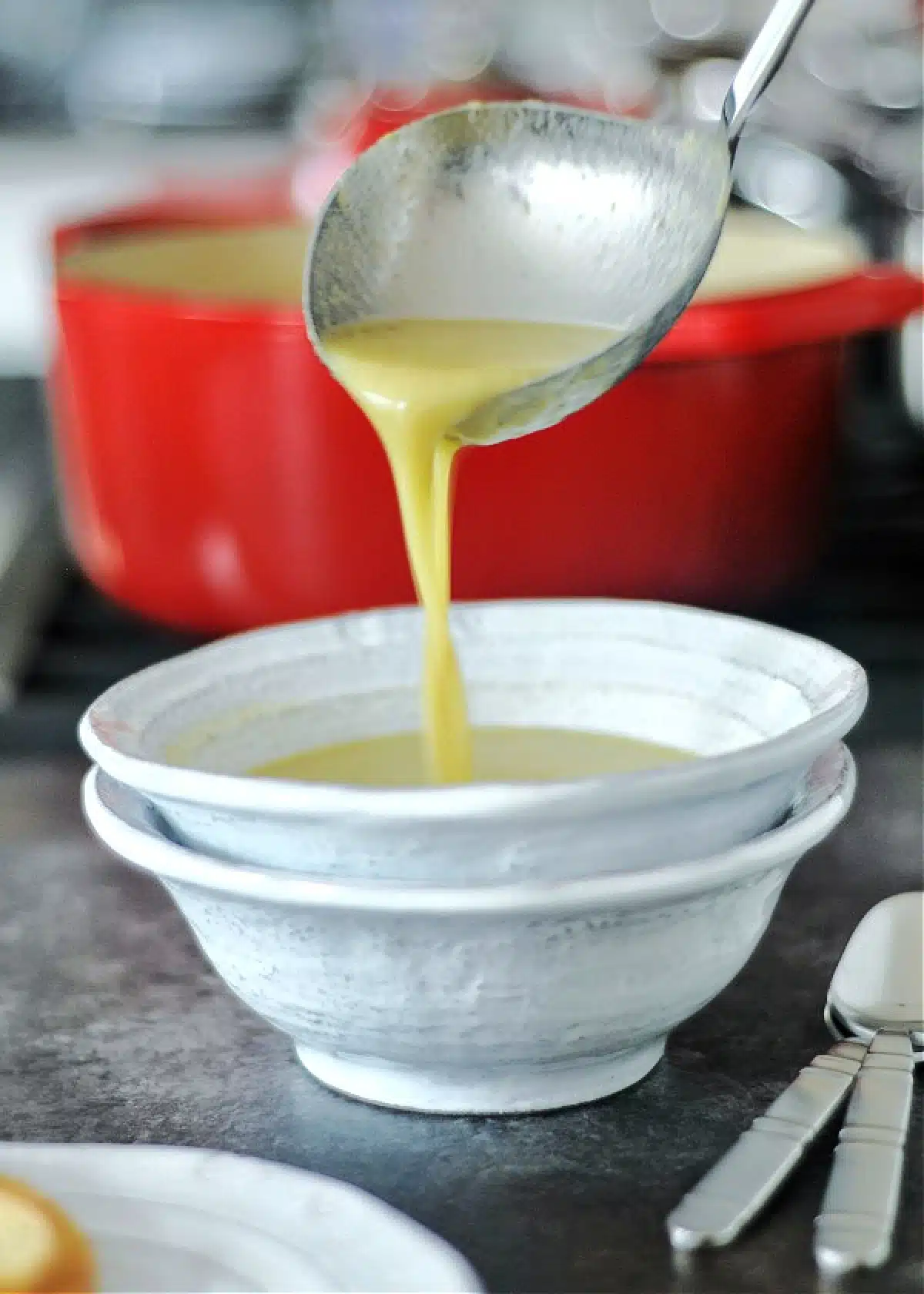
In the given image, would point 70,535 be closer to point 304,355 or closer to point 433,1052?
point 304,355

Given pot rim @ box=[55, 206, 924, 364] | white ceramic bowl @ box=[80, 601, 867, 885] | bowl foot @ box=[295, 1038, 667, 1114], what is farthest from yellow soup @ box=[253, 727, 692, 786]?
pot rim @ box=[55, 206, 924, 364]

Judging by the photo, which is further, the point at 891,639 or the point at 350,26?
the point at 350,26

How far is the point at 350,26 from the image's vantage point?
9.35 ft

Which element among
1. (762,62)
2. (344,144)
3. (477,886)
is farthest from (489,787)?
(344,144)

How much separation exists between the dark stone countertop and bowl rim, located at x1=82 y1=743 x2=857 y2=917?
8cm

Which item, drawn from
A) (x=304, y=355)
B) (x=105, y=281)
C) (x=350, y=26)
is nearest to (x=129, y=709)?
(x=304, y=355)

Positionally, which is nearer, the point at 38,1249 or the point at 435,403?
the point at 38,1249

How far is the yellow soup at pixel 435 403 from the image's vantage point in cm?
60

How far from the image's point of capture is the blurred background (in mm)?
938

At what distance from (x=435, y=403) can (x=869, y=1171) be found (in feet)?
0.98

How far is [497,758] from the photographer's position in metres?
0.64

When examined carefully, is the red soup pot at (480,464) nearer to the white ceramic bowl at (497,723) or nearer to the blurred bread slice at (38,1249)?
the white ceramic bowl at (497,723)

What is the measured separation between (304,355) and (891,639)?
32 centimetres

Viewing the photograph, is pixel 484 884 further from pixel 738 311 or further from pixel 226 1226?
pixel 738 311
